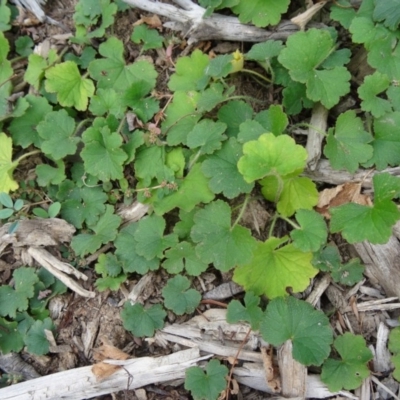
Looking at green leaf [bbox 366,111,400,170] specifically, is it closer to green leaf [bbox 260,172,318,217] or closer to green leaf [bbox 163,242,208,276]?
green leaf [bbox 260,172,318,217]

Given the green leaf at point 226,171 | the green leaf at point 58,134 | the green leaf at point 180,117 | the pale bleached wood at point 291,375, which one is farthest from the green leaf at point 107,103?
the pale bleached wood at point 291,375

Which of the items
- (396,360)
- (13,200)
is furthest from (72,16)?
(396,360)

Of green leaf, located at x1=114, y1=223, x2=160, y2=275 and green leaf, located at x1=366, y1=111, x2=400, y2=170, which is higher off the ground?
green leaf, located at x1=366, y1=111, x2=400, y2=170

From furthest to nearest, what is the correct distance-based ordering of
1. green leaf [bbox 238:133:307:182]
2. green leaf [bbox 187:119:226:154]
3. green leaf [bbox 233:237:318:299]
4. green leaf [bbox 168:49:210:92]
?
green leaf [bbox 168:49:210:92] < green leaf [bbox 187:119:226:154] < green leaf [bbox 233:237:318:299] < green leaf [bbox 238:133:307:182]

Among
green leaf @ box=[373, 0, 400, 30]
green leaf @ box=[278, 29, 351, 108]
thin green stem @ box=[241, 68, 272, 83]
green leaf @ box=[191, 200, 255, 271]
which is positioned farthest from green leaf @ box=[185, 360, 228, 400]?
green leaf @ box=[373, 0, 400, 30]

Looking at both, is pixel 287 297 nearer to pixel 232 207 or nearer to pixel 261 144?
pixel 232 207
